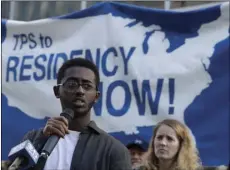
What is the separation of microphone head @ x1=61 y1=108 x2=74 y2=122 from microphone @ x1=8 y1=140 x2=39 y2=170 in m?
0.21

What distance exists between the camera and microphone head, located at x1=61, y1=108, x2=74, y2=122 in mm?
1961

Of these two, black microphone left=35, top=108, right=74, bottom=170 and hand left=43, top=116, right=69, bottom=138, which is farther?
hand left=43, top=116, right=69, bottom=138

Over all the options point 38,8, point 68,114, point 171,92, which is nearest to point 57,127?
point 68,114

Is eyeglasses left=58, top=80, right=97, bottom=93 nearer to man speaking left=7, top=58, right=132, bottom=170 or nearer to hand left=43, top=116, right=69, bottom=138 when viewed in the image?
man speaking left=7, top=58, right=132, bottom=170

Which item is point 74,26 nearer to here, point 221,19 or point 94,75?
point 221,19

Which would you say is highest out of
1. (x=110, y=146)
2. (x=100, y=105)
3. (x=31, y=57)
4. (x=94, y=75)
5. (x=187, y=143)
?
(x=31, y=57)

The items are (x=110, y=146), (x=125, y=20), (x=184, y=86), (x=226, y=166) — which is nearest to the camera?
(x=110, y=146)

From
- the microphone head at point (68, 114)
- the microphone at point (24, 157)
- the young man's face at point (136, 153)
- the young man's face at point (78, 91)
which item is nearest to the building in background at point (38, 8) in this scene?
the young man's face at point (136, 153)

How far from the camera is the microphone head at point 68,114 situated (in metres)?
1.96

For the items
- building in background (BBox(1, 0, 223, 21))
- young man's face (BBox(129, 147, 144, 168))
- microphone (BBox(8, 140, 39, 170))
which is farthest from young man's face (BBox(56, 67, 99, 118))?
building in background (BBox(1, 0, 223, 21))

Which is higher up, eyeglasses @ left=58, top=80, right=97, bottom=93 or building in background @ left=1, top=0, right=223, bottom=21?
building in background @ left=1, top=0, right=223, bottom=21

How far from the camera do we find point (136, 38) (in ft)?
15.8

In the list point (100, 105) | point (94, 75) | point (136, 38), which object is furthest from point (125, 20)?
point (94, 75)

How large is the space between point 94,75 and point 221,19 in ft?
8.87
